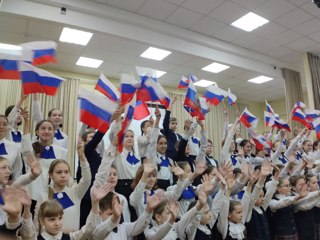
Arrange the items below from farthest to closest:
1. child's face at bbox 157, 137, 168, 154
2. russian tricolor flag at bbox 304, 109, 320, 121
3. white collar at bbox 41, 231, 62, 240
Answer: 1. russian tricolor flag at bbox 304, 109, 320, 121
2. child's face at bbox 157, 137, 168, 154
3. white collar at bbox 41, 231, 62, 240

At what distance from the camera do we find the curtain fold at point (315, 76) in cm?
652

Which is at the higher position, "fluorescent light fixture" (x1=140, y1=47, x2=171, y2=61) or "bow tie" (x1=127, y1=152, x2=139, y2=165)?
"fluorescent light fixture" (x1=140, y1=47, x2=171, y2=61)

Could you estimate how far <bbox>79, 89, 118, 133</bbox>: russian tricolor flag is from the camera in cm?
255

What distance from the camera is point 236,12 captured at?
5008 millimetres

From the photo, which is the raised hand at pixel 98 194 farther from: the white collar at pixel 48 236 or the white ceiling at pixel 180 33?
the white ceiling at pixel 180 33

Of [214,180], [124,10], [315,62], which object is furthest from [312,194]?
[315,62]

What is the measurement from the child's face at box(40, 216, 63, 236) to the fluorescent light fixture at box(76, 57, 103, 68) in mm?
4701

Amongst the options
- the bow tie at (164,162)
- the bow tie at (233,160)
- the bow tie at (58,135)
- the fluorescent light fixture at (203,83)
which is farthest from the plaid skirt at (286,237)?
the fluorescent light fixture at (203,83)

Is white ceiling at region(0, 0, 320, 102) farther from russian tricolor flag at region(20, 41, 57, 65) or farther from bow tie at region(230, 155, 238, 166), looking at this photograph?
bow tie at region(230, 155, 238, 166)

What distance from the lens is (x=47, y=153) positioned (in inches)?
106

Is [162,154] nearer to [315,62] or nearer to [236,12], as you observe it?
[236,12]

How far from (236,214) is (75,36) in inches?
153

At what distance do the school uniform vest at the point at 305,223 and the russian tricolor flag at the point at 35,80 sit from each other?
9.69 ft

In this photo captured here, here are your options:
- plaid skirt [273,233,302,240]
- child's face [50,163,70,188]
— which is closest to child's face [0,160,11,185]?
child's face [50,163,70,188]
